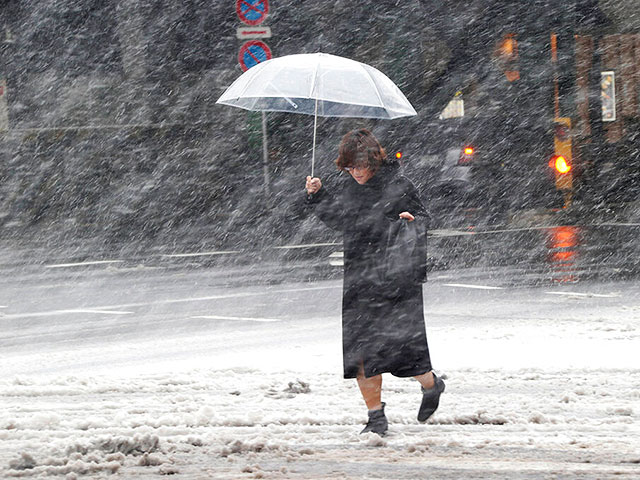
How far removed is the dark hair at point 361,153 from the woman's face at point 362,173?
0.06 ft

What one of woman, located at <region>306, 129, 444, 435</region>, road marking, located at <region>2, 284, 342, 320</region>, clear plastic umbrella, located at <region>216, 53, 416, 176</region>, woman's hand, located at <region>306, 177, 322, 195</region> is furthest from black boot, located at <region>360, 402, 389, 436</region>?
road marking, located at <region>2, 284, 342, 320</region>

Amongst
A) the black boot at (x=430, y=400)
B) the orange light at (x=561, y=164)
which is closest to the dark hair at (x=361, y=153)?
the black boot at (x=430, y=400)

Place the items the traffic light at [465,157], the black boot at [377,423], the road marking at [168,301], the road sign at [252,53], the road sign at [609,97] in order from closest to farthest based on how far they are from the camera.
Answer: the black boot at [377,423]
the road marking at [168,301]
the road sign at [252,53]
the traffic light at [465,157]
the road sign at [609,97]

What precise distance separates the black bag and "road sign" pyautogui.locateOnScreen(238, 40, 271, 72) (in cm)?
1284

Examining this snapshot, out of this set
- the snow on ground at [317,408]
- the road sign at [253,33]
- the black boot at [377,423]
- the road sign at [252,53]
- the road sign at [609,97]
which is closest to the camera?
the snow on ground at [317,408]

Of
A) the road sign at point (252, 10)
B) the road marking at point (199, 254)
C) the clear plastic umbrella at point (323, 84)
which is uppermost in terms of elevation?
the road sign at point (252, 10)

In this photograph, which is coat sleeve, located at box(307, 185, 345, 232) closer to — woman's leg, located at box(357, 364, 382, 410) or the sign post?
woman's leg, located at box(357, 364, 382, 410)

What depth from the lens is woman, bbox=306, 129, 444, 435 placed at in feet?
19.5

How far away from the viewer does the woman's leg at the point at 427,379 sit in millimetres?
6090

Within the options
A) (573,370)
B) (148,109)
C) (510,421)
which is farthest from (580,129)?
(510,421)

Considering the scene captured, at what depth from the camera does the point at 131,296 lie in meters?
12.5

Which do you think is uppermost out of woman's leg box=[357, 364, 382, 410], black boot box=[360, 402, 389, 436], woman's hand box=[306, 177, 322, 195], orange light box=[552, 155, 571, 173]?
woman's hand box=[306, 177, 322, 195]

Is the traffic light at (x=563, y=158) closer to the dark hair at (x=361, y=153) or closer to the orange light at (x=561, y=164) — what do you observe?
the orange light at (x=561, y=164)

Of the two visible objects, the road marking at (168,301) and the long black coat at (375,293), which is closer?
the long black coat at (375,293)
